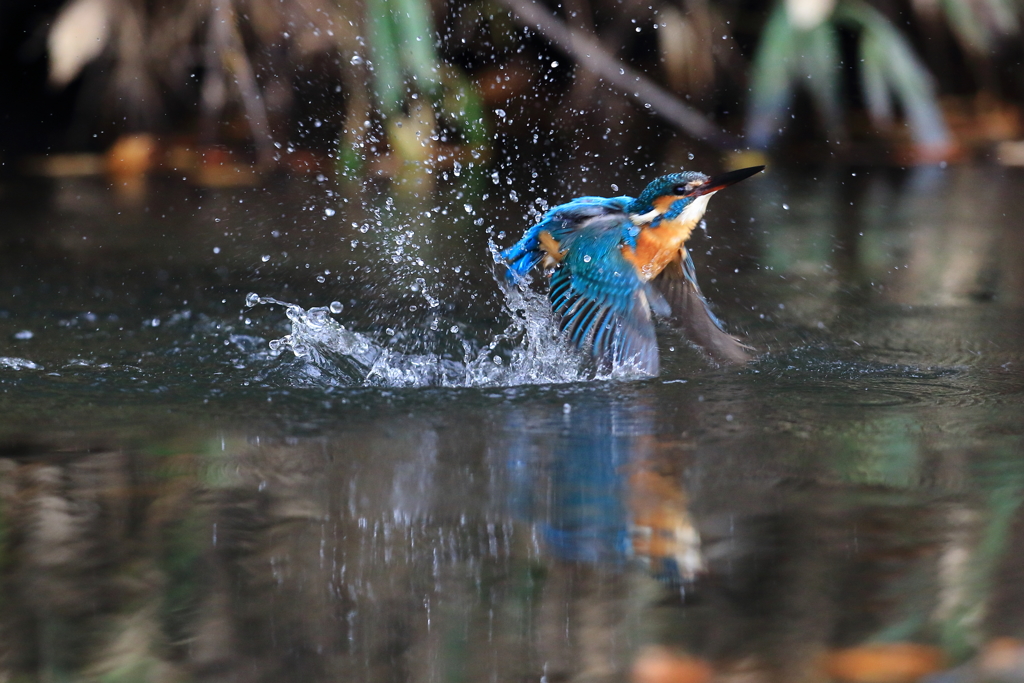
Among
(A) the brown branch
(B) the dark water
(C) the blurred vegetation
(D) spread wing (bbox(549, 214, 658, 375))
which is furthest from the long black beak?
(A) the brown branch

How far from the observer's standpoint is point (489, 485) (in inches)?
82.5

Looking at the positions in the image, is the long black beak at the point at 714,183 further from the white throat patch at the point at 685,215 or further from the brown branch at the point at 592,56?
the brown branch at the point at 592,56

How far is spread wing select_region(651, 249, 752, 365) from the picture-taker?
2.88m

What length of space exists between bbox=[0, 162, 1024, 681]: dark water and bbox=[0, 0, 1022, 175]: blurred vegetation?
2111 mm

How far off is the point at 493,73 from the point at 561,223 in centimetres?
493

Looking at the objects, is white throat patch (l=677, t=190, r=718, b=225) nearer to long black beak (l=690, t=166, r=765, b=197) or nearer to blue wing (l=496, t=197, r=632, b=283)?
long black beak (l=690, t=166, r=765, b=197)

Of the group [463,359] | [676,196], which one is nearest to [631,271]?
[676,196]

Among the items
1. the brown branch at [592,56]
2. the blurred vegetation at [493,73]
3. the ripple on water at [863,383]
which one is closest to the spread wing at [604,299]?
the ripple on water at [863,383]

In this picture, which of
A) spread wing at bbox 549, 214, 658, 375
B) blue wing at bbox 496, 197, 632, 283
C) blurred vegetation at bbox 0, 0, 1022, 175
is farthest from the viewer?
blurred vegetation at bbox 0, 0, 1022, 175

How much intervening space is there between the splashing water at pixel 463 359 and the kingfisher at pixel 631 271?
0.20 feet

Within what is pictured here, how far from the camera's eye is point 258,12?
6.21 m

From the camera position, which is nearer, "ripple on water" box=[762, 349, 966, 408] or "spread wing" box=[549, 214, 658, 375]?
"ripple on water" box=[762, 349, 966, 408]

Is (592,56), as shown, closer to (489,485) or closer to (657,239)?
(657,239)

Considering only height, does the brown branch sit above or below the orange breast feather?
above
